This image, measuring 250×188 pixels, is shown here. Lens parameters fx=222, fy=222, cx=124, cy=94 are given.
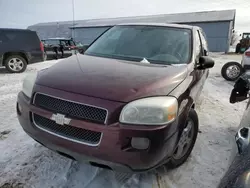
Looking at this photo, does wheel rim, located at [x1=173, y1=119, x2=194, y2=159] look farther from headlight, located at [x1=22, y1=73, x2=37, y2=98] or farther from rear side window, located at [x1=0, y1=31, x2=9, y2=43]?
rear side window, located at [x1=0, y1=31, x2=9, y2=43]

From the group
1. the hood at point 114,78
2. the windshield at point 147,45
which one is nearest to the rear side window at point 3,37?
the windshield at point 147,45

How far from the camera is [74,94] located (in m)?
2.04

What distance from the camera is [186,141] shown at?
2742 mm

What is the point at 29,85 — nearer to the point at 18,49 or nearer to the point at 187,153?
the point at 187,153

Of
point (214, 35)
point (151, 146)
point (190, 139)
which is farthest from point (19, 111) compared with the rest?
point (214, 35)

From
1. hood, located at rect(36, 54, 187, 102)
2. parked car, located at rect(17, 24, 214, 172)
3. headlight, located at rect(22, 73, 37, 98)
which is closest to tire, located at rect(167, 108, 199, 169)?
parked car, located at rect(17, 24, 214, 172)

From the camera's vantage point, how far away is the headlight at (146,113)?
1.91 metres

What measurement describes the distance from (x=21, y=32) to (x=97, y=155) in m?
8.41

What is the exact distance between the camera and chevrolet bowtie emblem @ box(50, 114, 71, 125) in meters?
2.02

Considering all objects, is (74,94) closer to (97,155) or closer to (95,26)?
(97,155)

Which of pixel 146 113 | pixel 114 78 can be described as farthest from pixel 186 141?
pixel 114 78

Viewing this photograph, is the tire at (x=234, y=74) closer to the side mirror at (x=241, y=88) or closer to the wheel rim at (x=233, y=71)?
the wheel rim at (x=233, y=71)

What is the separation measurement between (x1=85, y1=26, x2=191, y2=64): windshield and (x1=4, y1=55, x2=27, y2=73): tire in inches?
249

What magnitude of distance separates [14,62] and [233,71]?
330 inches
